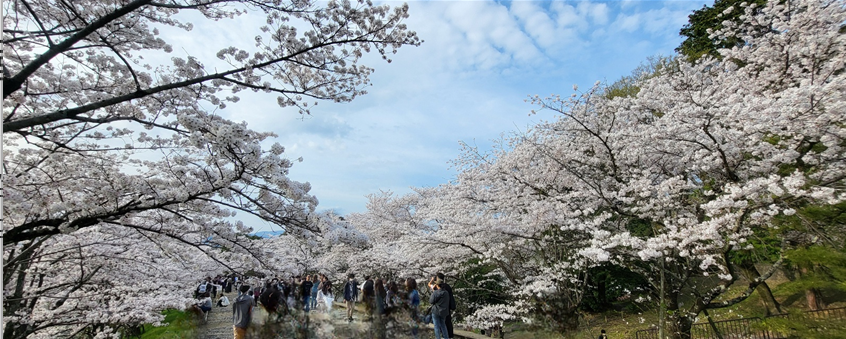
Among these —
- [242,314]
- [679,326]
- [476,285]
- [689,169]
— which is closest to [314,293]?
[476,285]

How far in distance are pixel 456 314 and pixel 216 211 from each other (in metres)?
11.6

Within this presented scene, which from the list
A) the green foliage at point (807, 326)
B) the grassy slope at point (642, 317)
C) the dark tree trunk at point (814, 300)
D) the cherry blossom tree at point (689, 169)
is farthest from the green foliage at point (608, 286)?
the green foliage at point (807, 326)

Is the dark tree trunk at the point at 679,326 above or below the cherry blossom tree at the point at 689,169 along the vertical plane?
below

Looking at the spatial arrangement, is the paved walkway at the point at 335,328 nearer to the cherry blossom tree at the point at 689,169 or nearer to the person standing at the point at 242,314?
the person standing at the point at 242,314

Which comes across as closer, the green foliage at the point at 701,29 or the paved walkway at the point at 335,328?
the paved walkway at the point at 335,328

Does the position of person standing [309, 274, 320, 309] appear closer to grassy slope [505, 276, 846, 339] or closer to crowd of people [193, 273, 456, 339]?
crowd of people [193, 273, 456, 339]

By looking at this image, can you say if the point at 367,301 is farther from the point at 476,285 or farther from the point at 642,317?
the point at 642,317

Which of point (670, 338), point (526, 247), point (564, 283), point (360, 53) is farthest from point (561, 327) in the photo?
point (360, 53)

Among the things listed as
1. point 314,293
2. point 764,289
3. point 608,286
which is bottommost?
point 314,293

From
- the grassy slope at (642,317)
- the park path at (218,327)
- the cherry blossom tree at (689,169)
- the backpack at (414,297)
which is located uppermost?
the cherry blossom tree at (689,169)

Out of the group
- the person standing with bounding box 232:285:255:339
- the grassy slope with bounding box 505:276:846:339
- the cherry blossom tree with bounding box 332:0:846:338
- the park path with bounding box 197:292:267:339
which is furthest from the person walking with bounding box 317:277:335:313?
the grassy slope with bounding box 505:276:846:339

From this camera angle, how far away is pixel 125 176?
14.4 ft

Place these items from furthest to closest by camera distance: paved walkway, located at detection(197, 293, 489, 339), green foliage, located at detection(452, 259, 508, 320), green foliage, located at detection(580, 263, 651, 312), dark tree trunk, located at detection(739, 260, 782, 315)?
green foliage, located at detection(580, 263, 651, 312) → green foliage, located at detection(452, 259, 508, 320) → dark tree trunk, located at detection(739, 260, 782, 315) → paved walkway, located at detection(197, 293, 489, 339)

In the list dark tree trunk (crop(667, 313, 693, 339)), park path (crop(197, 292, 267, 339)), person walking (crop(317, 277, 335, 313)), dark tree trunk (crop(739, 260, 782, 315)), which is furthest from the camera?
person walking (crop(317, 277, 335, 313))
